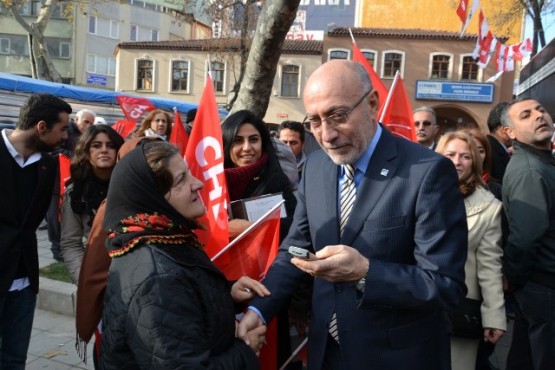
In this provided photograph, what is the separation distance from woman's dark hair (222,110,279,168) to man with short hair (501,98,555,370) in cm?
158

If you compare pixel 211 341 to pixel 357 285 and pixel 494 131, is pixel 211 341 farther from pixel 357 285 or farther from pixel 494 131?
pixel 494 131

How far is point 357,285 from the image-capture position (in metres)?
1.73

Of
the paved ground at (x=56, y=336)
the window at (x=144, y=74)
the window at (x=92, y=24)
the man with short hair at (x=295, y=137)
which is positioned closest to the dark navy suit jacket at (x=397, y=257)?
the paved ground at (x=56, y=336)

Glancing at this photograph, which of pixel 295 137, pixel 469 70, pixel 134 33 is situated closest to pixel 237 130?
pixel 295 137

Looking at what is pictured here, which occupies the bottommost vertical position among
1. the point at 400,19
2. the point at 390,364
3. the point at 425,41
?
the point at 390,364

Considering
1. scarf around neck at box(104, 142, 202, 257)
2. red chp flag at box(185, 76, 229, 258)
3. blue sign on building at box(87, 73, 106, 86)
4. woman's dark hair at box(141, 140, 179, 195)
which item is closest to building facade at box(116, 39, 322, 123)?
blue sign on building at box(87, 73, 106, 86)

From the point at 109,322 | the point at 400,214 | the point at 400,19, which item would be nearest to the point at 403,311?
the point at 400,214

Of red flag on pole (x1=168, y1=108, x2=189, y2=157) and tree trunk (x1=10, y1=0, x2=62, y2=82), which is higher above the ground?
tree trunk (x1=10, y1=0, x2=62, y2=82)

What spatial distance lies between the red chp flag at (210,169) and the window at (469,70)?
99.7 ft

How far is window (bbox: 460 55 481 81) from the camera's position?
99.5 ft

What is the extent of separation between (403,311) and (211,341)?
28.7 inches

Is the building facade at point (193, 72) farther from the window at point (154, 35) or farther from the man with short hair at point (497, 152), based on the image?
the man with short hair at point (497, 152)

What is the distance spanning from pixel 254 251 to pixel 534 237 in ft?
5.53

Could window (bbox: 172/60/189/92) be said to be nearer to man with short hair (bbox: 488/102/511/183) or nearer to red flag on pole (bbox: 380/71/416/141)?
man with short hair (bbox: 488/102/511/183)
